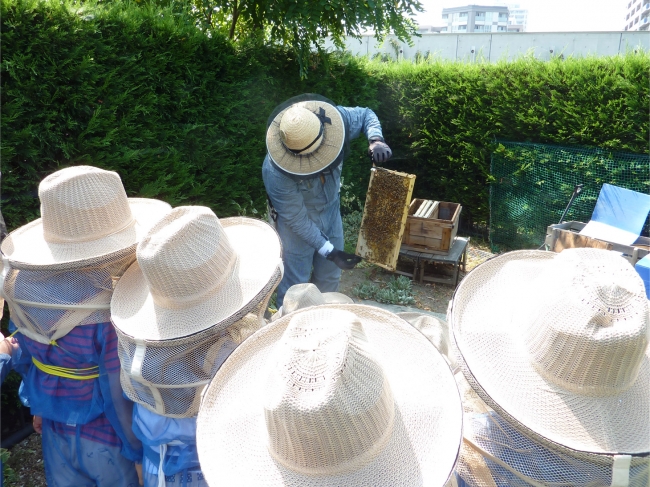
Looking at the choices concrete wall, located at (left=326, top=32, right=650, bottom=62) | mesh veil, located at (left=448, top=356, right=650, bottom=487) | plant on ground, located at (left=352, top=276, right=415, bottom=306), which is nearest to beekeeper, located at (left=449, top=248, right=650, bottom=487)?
mesh veil, located at (left=448, top=356, right=650, bottom=487)

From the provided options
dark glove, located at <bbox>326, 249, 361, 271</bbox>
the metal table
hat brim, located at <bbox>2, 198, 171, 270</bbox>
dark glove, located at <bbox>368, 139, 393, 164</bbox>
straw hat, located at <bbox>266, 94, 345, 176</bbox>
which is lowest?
the metal table

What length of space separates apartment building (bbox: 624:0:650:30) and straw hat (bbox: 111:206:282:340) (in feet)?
257

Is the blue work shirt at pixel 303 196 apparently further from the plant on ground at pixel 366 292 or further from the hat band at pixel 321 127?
the plant on ground at pixel 366 292

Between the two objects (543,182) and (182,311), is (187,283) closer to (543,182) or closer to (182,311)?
(182,311)

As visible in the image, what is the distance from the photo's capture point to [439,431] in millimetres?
1365

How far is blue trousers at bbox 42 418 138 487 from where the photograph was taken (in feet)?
7.67

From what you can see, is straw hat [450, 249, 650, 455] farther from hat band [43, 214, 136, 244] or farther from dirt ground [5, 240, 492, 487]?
dirt ground [5, 240, 492, 487]

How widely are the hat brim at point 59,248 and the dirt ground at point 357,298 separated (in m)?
1.85

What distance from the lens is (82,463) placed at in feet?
7.71

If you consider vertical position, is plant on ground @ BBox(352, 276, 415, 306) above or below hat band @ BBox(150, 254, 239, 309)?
below

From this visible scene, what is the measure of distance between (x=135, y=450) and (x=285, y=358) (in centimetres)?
148

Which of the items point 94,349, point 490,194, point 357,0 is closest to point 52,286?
point 94,349

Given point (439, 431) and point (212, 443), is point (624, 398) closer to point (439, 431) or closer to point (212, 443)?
point (439, 431)

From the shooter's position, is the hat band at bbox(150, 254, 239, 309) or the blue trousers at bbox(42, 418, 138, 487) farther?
the blue trousers at bbox(42, 418, 138, 487)
